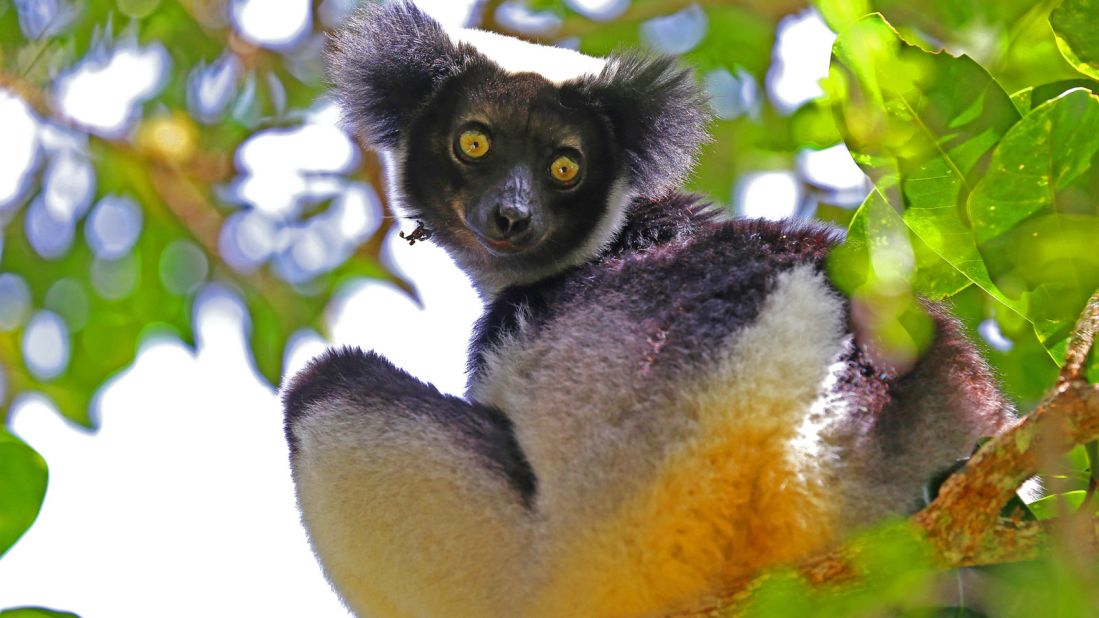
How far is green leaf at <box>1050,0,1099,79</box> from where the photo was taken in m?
2.54

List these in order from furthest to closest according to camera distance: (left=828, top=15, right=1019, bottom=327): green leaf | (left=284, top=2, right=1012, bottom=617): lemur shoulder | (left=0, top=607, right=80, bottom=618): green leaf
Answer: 1. (left=284, top=2, right=1012, bottom=617): lemur shoulder
2. (left=0, top=607, right=80, bottom=618): green leaf
3. (left=828, top=15, right=1019, bottom=327): green leaf

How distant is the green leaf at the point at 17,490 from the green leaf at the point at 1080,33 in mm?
2554

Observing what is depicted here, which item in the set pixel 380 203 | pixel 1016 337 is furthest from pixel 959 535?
pixel 380 203

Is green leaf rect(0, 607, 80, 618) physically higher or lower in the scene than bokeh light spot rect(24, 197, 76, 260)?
lower

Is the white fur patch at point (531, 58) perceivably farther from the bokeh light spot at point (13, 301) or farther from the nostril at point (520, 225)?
the bokeh light spot at point (13, 301)

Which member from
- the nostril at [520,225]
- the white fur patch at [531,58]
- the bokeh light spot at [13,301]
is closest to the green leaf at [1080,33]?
the nostril at [520,225]

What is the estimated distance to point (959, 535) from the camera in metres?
2.15

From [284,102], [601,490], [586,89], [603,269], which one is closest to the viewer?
[601,490]

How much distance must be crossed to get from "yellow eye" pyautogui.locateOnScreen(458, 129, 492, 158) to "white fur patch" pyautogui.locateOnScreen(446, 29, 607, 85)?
313mm

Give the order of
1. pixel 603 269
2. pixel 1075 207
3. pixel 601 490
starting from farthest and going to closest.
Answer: pixel 603 269 → pixel 601 490 → pixel 1075 207

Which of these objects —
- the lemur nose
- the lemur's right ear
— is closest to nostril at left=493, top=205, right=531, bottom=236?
the lemur nose

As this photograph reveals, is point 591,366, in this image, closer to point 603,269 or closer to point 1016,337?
point 603,269

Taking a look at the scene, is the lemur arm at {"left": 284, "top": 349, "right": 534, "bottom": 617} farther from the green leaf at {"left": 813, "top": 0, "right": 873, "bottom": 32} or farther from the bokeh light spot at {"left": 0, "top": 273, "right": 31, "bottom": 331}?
the bokeh light spot at {"left": 0, "top": 273, "right": 31, "bottom": 331}

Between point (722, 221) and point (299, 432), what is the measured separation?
4.53 ft
